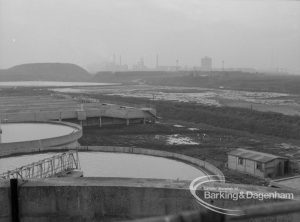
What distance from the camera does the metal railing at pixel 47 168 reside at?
6.43 m

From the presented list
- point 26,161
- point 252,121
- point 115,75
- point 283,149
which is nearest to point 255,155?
point 283,149

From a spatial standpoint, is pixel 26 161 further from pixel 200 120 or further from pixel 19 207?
pixel 200 120

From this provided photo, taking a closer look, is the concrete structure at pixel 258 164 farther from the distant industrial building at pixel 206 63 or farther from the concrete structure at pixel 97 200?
the distant industrial building at pixel 206 63

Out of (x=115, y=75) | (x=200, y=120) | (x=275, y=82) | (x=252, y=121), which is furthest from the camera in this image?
(x=115, y=75)

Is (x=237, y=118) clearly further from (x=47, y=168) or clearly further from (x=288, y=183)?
(x=47, y=168)

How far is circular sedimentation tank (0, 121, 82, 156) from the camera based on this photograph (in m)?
9.85

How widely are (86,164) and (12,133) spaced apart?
17.8ft

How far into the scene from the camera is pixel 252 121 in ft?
99.8

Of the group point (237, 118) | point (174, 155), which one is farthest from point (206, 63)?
point (174, 155)

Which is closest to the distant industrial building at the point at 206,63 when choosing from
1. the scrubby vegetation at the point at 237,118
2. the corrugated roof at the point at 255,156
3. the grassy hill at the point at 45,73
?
the grassy hill at the point at 45,73

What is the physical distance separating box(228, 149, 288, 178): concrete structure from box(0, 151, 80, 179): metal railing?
30.1 feet

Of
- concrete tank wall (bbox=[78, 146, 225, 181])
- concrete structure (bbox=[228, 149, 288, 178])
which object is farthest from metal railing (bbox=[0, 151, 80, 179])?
concrete structure (bbox=[228, 149, 288, 178])

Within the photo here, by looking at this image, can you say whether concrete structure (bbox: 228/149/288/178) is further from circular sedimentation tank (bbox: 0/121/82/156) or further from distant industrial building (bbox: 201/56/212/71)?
distant industrial building (bbox: 201/56/212/71)

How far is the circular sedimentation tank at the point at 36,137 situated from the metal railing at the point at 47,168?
2.06 m
